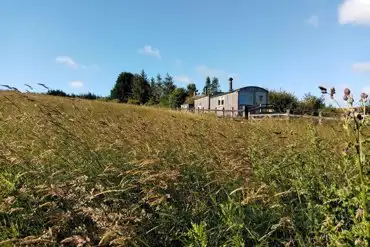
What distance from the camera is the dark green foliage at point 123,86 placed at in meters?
107

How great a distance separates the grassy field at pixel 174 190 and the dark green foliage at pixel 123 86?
340 ft

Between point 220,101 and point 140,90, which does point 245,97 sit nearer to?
point 220,101

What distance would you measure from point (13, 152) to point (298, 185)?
254 cm

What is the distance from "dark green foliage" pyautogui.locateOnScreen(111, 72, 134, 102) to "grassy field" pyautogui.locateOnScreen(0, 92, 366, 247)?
104 m

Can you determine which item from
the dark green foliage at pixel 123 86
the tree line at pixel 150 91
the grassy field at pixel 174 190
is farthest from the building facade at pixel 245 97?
the dark green foliage at pixel 123 86

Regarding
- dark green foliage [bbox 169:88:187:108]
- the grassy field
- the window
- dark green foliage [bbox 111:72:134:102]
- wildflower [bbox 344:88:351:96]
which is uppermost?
dark green foliage [bbox 111:72:134:102]

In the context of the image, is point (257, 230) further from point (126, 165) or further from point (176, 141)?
point (176, 141)

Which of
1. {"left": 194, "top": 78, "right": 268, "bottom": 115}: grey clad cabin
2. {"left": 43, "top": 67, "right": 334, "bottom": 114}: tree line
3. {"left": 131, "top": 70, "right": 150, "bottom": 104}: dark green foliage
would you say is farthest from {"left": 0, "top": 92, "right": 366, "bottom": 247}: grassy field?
{"left": 131, "top": 70, "right": 150, "bottom": 104}: dark green foliage

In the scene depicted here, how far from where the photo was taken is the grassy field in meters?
2.18

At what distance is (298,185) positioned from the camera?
280 cm

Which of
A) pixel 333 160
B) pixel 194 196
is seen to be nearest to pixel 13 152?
pixel 194 196

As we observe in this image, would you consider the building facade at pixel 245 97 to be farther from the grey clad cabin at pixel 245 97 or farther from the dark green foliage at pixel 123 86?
the dark green foliage at pixel 123 86

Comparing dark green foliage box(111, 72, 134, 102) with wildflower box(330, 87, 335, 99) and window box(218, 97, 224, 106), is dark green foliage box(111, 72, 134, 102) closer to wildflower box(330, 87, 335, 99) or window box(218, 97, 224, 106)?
window box(218, 97, 224, 106)

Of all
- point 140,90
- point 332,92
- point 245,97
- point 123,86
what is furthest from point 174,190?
point 123,86
